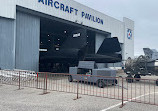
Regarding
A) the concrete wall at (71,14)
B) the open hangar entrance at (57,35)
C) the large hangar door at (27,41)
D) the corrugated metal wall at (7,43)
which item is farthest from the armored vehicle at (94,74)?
the concrete wall at (71,14)

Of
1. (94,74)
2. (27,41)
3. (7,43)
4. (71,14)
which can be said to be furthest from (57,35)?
(94,74)

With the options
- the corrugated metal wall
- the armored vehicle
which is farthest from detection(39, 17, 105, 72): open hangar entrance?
the corrugated metal wall

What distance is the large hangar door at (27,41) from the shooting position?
16828 mm

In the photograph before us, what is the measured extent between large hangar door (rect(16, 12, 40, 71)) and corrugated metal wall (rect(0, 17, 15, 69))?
1.14 metres

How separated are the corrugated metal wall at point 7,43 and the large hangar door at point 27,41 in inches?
44.8

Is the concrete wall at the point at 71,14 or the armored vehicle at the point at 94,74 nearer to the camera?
the armored vehicle at the point at 94,74

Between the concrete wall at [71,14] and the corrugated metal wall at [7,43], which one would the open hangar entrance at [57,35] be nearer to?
the concrete wall at [71,14]

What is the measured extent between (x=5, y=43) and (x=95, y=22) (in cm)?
1538

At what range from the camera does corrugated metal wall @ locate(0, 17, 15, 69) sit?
15055mm

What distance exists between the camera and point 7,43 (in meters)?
15.4

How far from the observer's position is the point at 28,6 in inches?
656

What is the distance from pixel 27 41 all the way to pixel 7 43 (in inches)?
101

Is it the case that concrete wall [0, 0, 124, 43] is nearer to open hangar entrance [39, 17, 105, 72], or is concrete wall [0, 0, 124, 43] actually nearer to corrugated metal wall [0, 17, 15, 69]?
corrugated metal wall [0, 17, 15, 69]

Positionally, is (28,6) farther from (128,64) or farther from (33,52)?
(128,64)
